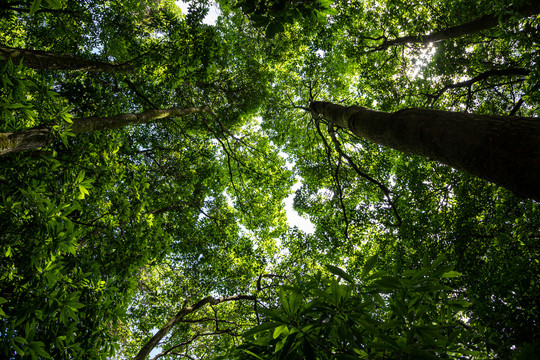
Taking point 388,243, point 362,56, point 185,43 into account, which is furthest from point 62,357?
point 362,56

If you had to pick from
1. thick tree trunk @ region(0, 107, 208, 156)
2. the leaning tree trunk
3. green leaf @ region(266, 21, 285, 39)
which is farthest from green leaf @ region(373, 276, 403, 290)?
thick tree trunk @ region(0, 107, 208, 156)

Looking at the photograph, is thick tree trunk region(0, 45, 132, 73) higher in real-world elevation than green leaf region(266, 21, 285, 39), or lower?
higher

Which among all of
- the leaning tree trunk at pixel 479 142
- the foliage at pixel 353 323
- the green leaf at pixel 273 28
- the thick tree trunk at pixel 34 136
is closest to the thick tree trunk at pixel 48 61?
the thick tree trunk at pixel 34 136

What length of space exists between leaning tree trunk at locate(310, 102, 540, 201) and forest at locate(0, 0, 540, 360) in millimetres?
16

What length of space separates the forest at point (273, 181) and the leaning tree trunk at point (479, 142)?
0.05 feet

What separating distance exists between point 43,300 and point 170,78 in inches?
234

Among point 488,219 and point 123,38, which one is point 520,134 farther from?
point 123,38

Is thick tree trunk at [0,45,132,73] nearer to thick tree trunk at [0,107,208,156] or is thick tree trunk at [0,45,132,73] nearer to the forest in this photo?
the forest

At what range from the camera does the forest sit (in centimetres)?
199

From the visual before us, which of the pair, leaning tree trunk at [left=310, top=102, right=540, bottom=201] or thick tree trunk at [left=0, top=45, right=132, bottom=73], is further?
thick tree trunk at [left=0, top=45, right=132, bottom=73]

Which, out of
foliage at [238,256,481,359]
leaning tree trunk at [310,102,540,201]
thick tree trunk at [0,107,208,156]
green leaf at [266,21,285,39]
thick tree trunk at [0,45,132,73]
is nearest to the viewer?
leaning tree trunk at [310,102,540,201]

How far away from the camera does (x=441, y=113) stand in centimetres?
224

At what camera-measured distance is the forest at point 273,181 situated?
1989 millimetres

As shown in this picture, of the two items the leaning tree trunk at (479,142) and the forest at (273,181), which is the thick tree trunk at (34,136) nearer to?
the forest at (273,181)
